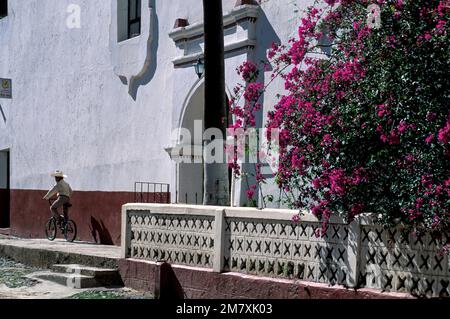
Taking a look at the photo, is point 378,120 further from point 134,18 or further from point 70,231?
point 70,231

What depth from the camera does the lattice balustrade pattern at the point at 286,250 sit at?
8.05m

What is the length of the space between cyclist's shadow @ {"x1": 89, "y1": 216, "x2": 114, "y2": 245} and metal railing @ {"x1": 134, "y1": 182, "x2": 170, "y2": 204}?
1.21 m

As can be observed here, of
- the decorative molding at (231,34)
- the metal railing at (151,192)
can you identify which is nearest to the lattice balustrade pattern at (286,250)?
the decorative molding at (231,34)

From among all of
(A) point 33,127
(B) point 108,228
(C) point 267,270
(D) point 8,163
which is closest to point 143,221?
(C) point 267,270

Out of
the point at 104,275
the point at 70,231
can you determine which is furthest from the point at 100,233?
the point at 104,275

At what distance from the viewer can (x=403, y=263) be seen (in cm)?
734

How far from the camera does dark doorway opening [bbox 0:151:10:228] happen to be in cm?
2097

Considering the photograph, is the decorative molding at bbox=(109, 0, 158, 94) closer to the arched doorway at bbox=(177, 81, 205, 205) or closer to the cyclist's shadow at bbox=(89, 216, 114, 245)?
the arched doorway at bbox=(177, 81, 205, 205)

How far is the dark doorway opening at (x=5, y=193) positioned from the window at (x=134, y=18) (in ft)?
22.4

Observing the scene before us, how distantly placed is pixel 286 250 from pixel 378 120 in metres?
2.11

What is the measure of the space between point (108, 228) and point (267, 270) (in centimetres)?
716

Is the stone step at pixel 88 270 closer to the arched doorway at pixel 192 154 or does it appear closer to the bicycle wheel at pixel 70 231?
the arched doorway at pixel 192 154

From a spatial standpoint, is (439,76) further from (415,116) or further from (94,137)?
(94,137)

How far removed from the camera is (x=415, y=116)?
695 centimetres
